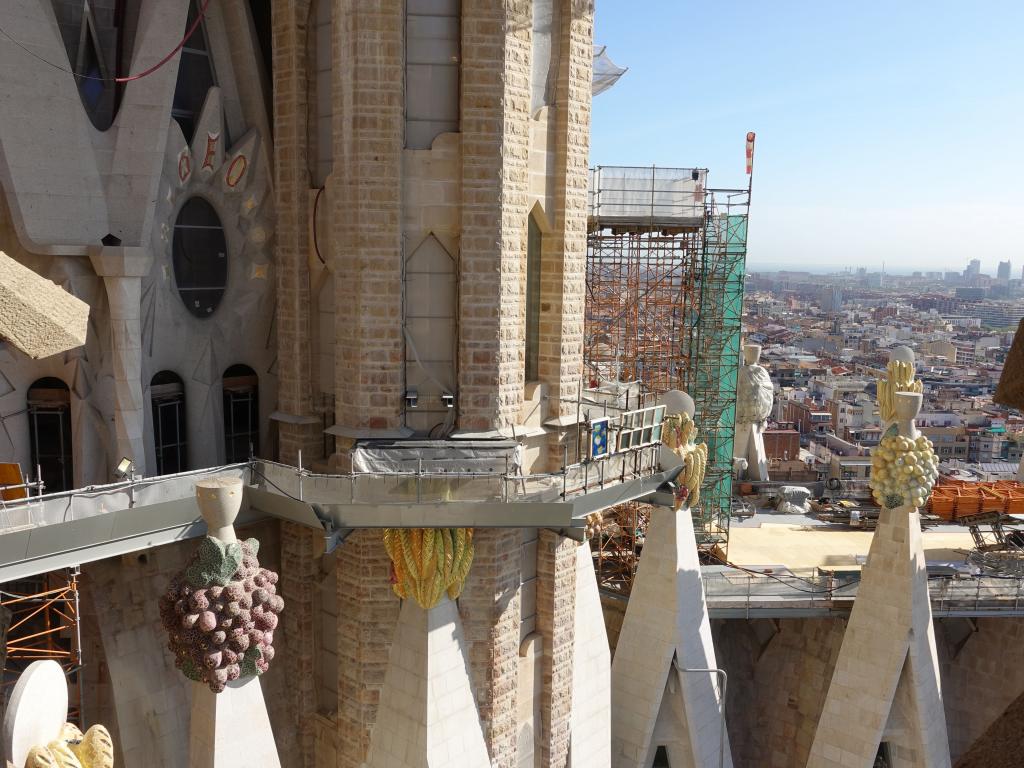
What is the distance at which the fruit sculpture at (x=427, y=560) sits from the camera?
13.0 metres

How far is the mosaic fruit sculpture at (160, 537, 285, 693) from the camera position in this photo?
10656 mm

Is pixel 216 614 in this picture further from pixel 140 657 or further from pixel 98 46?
pixel 98 46

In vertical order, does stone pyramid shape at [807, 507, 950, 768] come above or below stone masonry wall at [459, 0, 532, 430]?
below

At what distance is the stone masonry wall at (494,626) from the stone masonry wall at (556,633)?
79cm

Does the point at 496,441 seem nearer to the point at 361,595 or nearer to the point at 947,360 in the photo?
the point at 361,595

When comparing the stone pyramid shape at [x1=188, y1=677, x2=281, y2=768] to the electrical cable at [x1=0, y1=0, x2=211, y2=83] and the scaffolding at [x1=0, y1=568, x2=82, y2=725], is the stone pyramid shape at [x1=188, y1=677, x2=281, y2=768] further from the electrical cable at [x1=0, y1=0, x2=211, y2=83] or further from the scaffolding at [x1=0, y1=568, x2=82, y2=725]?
the electrical cable at [x1=0, y1=0, x2=211, y2=83]

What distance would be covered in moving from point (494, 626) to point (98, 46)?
11388 millimetres

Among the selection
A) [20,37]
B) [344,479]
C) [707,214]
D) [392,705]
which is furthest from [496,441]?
[707,214]

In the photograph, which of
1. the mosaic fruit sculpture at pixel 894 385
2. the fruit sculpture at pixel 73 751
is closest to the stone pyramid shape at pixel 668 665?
→ the mosaic fruit sculpture at pixel 894 385

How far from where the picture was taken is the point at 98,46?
14969 mm

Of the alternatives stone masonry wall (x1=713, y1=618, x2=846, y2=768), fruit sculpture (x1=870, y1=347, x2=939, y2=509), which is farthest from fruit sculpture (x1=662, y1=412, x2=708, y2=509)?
stone masonry wall (x1=713, y1=618, x2=846, y2=768)

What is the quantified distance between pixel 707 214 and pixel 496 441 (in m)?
14.0

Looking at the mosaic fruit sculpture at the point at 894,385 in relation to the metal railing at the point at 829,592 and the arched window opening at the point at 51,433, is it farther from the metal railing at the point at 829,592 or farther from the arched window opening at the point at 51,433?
the arched window opening at the point at 51,433

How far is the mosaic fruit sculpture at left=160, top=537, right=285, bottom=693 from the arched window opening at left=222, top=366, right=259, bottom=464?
6349mm
